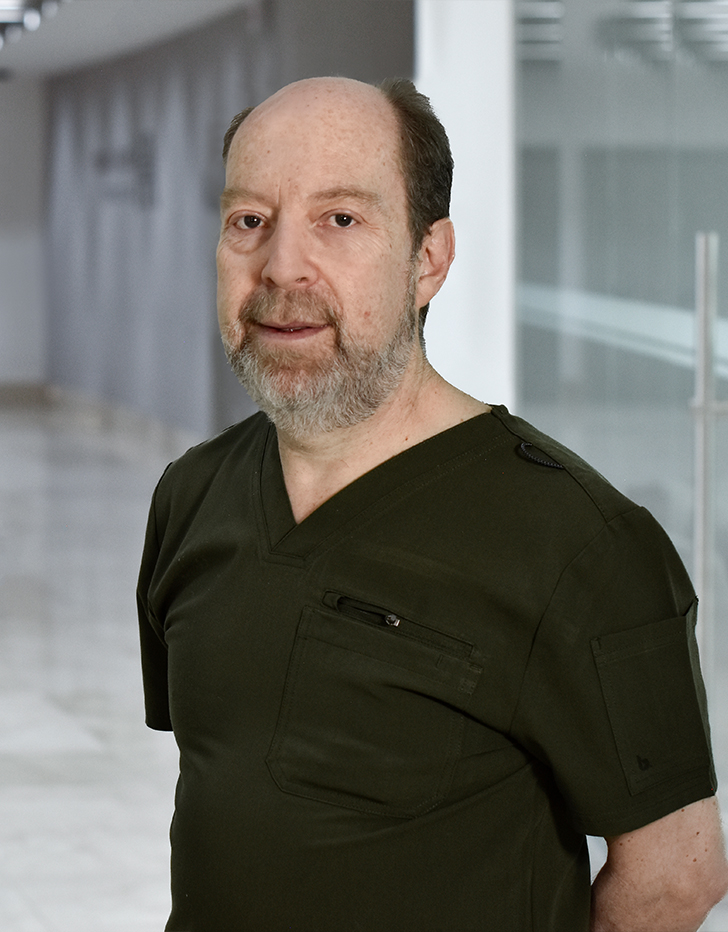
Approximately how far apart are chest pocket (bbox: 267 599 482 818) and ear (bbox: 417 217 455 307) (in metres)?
0.39

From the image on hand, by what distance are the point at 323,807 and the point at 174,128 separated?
1234cm

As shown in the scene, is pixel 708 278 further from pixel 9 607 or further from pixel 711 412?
pixel 9 607

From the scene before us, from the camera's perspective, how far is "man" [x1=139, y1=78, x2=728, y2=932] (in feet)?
4.34

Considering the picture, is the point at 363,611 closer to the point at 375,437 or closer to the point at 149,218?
the point at 375,437

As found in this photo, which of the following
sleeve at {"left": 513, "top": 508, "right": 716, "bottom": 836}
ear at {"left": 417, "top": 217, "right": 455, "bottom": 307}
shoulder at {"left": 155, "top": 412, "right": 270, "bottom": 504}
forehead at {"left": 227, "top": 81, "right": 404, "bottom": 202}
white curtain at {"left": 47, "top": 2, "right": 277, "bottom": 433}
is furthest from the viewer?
white curtain at {"left": 47, "top": 2, "right": 277, "bottom": 433}

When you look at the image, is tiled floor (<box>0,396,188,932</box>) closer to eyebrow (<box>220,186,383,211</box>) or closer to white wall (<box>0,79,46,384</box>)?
eyebrow (<box>220,186,383,211</box>)

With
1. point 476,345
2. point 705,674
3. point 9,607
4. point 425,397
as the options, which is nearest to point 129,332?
point 9,607

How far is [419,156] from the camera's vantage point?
1.46 m

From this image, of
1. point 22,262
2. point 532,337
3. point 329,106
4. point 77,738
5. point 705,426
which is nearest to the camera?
point 329,106

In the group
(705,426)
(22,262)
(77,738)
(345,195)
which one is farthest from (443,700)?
(22,262)

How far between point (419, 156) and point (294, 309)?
230 mm

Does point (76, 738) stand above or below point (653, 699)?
below

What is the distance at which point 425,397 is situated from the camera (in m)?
1.51

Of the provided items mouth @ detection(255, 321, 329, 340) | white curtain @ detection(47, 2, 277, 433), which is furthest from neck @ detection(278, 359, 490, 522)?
white curtain @ detection(47, 2, 277, 433)
